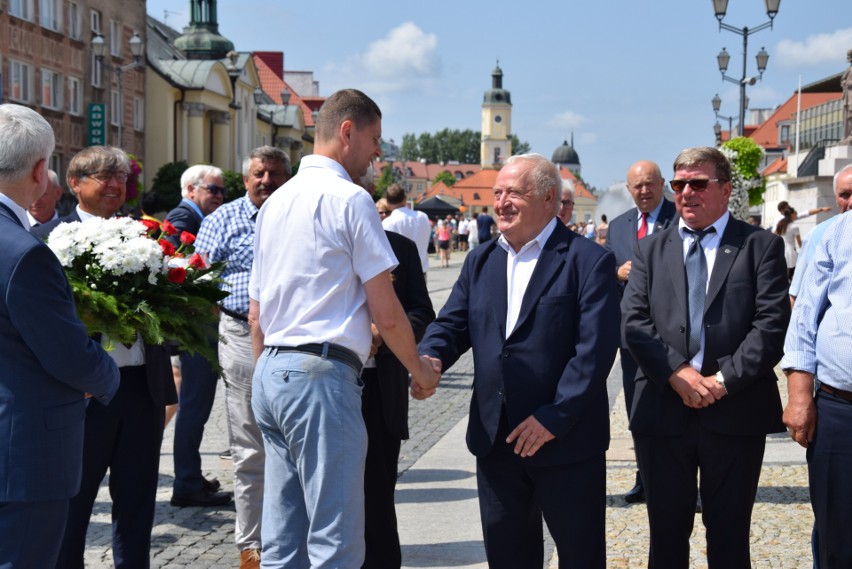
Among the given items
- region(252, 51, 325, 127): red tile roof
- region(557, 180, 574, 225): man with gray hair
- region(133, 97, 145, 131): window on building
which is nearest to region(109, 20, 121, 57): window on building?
region(133, 97, 145, 131): window on building

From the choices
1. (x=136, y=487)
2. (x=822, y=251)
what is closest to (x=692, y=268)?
(x=822, y=251)

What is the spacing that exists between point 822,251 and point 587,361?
106 cm

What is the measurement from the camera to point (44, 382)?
3.67 metres

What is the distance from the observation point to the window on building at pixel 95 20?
139 feet

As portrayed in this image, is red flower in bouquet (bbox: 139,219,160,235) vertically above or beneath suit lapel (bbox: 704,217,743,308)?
above

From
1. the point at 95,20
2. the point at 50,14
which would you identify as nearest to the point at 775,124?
the point at 95,20

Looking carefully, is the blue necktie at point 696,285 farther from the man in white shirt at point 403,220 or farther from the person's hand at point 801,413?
the man in white shirt at point 403,220

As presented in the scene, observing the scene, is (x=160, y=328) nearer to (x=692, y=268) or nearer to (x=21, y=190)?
(x=21, y=190)

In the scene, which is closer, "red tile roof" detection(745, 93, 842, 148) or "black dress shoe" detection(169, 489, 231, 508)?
"black dress shoe" detection(169, 489, 231, 508)

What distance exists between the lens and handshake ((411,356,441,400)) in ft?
14.3

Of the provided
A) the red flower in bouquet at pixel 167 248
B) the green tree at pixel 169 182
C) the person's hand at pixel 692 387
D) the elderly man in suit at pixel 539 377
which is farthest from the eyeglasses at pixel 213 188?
the green tree at pixel 169 182

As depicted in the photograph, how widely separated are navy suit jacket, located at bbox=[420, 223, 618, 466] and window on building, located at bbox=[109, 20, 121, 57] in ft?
140

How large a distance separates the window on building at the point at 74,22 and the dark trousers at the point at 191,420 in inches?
1439

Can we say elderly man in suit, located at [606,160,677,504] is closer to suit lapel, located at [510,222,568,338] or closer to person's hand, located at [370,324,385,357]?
person's hand, located at [370,324,385,357]
